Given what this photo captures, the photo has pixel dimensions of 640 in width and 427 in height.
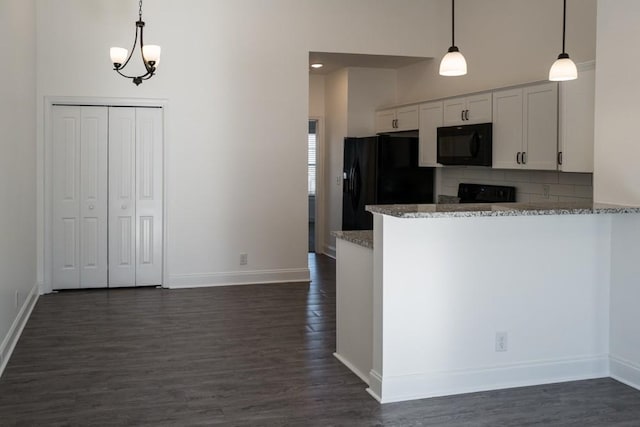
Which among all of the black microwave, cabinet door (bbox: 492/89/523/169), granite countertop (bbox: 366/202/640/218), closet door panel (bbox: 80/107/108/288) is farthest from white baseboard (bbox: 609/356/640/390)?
closet door panel (bbox: 80/107/108/288)

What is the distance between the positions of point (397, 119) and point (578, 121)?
3281 millimetres

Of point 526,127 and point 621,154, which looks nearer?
point 621,154

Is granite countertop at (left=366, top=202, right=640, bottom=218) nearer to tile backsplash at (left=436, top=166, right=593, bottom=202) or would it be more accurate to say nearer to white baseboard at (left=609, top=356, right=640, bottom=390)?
white baseboard at (left=609, top=356, right=640, bottom=390)

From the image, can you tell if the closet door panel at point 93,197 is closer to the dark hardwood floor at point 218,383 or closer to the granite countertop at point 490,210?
the dark hardwood floor at point 218,383

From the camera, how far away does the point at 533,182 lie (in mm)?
6578

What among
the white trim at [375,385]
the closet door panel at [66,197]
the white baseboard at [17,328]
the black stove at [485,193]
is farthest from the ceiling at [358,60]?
the white trim at [375,385]

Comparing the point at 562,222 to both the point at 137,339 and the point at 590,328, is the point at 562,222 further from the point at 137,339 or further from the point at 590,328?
the point at 137,339

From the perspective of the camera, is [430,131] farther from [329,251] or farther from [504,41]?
[329,251]

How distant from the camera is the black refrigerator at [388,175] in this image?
8.28 metres

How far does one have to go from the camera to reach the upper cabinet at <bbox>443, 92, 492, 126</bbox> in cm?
663

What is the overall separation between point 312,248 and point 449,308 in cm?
665

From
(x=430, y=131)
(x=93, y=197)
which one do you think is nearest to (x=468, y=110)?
(x=430, y=131)

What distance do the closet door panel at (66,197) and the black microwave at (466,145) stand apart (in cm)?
378

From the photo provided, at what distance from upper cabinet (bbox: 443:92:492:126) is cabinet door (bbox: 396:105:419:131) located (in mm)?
679
